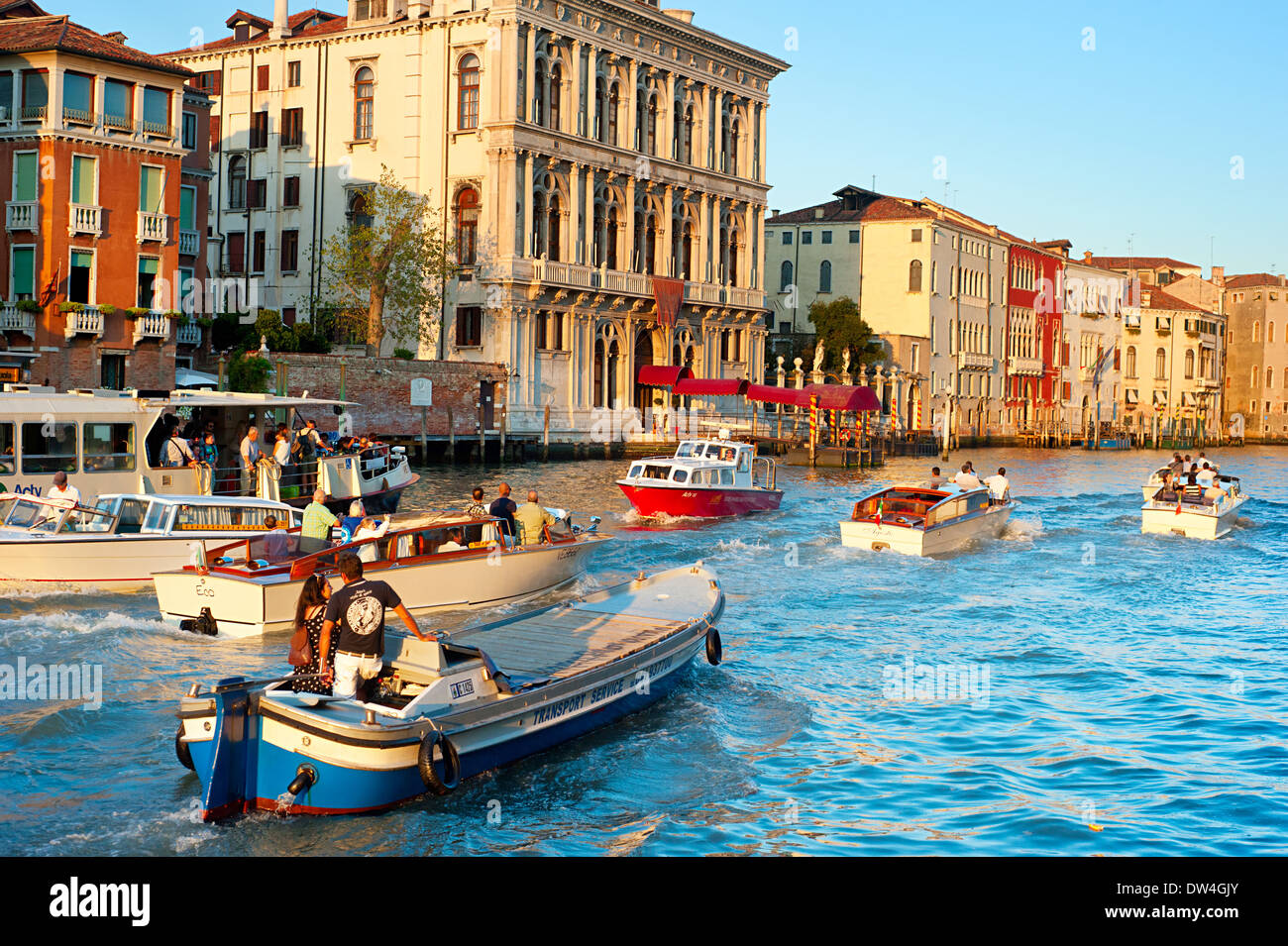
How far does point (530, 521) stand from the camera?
67.3ft

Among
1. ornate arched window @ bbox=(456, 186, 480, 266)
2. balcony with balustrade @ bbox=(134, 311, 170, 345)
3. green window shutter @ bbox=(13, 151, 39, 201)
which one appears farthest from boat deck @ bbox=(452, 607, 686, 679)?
ornate arched window @ bbox=(456, 186, 480, 266)

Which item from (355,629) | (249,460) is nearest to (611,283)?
(249,460)

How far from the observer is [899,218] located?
79812 millimetres

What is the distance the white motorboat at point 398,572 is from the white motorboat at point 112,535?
1684 mm

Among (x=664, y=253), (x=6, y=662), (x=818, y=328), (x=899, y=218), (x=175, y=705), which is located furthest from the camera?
(x=899, y=218)

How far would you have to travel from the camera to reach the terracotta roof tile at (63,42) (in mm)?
35438

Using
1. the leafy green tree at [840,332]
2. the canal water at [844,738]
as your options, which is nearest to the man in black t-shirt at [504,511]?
the canal water at [844,738]

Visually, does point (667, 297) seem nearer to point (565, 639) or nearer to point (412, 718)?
point (565, 639)

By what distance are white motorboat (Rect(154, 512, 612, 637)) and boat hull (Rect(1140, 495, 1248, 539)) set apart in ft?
51.5

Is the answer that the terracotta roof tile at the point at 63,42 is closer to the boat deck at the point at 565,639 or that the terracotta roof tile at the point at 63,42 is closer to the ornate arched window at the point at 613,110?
the ornate arched window at the point at 613,110

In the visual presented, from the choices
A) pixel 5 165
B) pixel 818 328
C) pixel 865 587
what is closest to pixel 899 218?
pixel 818 328

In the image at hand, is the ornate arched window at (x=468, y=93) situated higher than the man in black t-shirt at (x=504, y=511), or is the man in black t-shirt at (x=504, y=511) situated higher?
the ornate arched window at (x=468, y=93)
